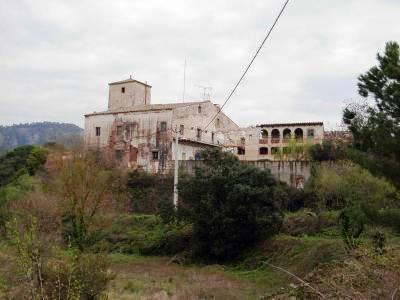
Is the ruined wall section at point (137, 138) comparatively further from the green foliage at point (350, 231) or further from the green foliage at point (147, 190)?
the green foliage at point (350, 231)

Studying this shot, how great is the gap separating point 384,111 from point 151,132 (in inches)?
1159

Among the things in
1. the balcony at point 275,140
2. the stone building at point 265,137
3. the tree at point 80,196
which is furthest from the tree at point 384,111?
the balcony at point 275,140

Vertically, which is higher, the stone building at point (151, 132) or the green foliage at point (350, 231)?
the stone building at point (151, 132)

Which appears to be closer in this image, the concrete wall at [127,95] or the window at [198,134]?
the window at [198,134]

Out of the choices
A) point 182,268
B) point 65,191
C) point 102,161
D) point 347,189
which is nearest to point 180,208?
point 182,268

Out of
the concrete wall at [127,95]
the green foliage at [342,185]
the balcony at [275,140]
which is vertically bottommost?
the green foliage at [342,185]

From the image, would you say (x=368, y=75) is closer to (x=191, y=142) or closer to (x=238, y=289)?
(x=238, y=289)

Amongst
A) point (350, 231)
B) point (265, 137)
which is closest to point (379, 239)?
point (350, 231)

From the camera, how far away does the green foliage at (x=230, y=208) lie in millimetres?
22391

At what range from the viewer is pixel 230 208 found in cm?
2267

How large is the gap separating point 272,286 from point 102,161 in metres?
21.5

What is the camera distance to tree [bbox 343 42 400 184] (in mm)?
10609

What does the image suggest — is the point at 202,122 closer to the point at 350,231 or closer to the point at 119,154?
the point at 119,154

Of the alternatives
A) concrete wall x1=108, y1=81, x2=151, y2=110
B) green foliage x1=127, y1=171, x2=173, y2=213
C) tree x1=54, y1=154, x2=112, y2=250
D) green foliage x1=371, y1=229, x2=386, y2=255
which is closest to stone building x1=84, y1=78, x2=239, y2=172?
concrete wall x1=108, y1=81, x2=151, y2=110
